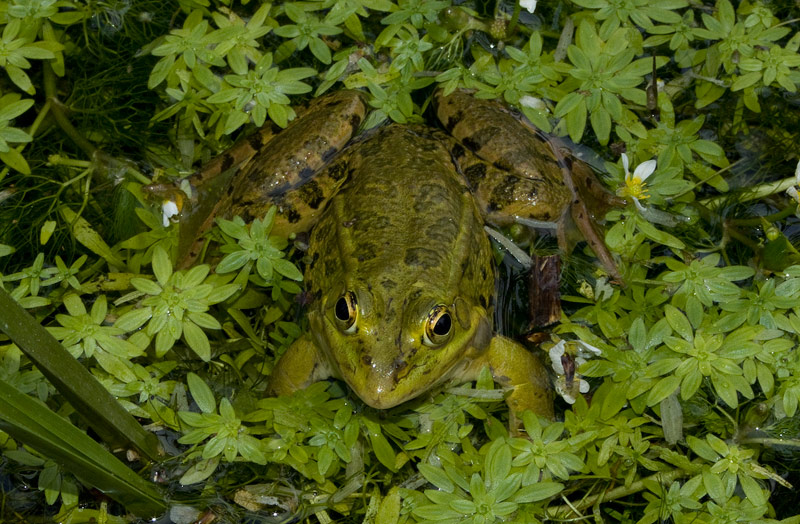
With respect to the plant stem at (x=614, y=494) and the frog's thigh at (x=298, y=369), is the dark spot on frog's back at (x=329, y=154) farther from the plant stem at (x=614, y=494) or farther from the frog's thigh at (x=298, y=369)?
the plant stem at (x=614, y=494)

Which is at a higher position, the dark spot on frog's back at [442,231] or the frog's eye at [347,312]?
the frog's eye at [347,312]

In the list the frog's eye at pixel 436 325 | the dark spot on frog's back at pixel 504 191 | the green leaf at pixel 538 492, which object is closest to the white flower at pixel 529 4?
the dark spot on frog's back at pixel 504 191

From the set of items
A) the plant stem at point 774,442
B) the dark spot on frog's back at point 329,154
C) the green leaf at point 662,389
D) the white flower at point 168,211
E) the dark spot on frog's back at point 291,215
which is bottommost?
the plant stem at point 774,442

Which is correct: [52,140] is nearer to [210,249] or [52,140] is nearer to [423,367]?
[210,249]

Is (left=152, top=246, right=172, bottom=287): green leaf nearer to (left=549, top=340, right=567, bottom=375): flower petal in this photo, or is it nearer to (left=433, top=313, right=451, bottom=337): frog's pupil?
(left=433, top=313, right=451, bottom=337): frog's pupil

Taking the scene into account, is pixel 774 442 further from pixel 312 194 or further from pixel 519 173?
pixel 312 194

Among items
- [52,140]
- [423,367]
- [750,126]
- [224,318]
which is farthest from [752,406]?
[52,140]
